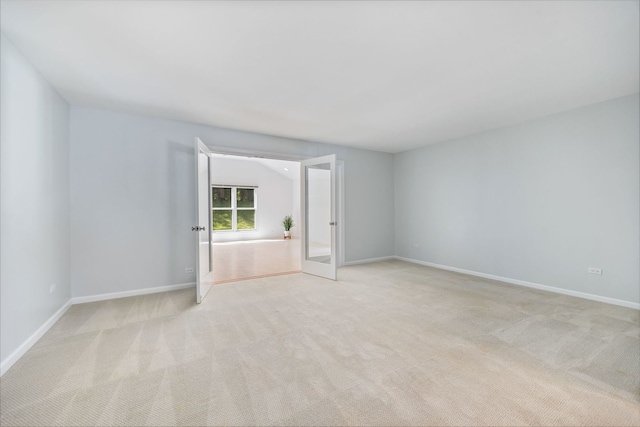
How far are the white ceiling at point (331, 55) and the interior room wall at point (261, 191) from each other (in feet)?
21.2

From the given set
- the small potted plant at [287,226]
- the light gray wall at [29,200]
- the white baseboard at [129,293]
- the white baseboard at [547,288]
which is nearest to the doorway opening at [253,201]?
the small potted plant at [287,226]

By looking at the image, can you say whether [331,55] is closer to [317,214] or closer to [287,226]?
[317,214]

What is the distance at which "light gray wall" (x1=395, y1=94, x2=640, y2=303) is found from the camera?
3.30m

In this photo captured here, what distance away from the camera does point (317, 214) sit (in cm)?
501

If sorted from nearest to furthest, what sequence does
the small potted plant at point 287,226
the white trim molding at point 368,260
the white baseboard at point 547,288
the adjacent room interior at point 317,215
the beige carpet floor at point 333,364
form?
the beige carpet floor at point 333,364 < the adjacent room interior at point 317,215 < the white baseboard at point 547,288 < the white trim molding at point 368,260 < the small potted plant at point 287,226

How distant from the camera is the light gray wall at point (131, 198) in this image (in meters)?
3.51

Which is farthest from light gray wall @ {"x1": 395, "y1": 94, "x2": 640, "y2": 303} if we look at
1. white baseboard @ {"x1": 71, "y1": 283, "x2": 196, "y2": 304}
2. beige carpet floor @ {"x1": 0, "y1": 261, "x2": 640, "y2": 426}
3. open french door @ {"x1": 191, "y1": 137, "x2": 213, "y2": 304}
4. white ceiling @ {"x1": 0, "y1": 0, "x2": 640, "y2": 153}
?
white baseboard @ {"x1": 71, "y1": 283, "x2": 196, "y2": 304}

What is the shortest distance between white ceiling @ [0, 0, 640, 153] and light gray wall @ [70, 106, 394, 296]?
0.37 metres

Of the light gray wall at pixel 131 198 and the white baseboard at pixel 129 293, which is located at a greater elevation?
the light gray wall at pixel 131 198

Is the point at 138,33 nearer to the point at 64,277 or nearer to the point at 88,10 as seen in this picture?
the point at 88,10

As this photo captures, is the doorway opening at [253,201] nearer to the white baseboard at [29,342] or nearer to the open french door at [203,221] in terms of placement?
the open french door at [203,221]

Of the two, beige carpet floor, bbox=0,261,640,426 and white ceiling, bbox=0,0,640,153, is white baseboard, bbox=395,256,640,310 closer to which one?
beige carpet floor, bbox=0,261,640,426

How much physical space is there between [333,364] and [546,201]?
3.99 m

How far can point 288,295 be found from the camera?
12.3ft
